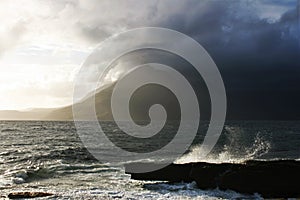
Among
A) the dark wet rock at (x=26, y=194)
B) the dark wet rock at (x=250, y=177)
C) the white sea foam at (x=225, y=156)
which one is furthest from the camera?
the white sea foam at (x=225, y=156)

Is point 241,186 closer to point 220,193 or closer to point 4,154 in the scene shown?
point 220,193

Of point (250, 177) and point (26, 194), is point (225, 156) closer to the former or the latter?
point (250, 177)

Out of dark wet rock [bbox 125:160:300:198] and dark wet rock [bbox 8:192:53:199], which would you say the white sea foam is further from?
dark wet rock [bbox 8:192:53:199]

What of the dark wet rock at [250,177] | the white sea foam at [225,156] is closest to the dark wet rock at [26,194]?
the dark wet rock at [250,177]

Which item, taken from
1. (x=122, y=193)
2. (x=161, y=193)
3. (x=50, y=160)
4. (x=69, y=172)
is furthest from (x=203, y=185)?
(x=50, y=160)

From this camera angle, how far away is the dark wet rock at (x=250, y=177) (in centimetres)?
2402

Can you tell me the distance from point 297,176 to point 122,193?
1064 centimetres

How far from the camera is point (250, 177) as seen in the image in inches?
974

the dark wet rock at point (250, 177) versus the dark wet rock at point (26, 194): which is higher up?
the dark wet rock at point (250, 177)

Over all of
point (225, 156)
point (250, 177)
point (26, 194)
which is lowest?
point (26, 194)

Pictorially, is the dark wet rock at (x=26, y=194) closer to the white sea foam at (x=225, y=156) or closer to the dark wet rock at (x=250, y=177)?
the dark wet rock at (x=250, y=177)

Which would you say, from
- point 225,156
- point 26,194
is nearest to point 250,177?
point 26,194

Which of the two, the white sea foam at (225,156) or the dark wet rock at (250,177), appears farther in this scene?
the white sea foam at (225,156)

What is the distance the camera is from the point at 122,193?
77.6 feet
